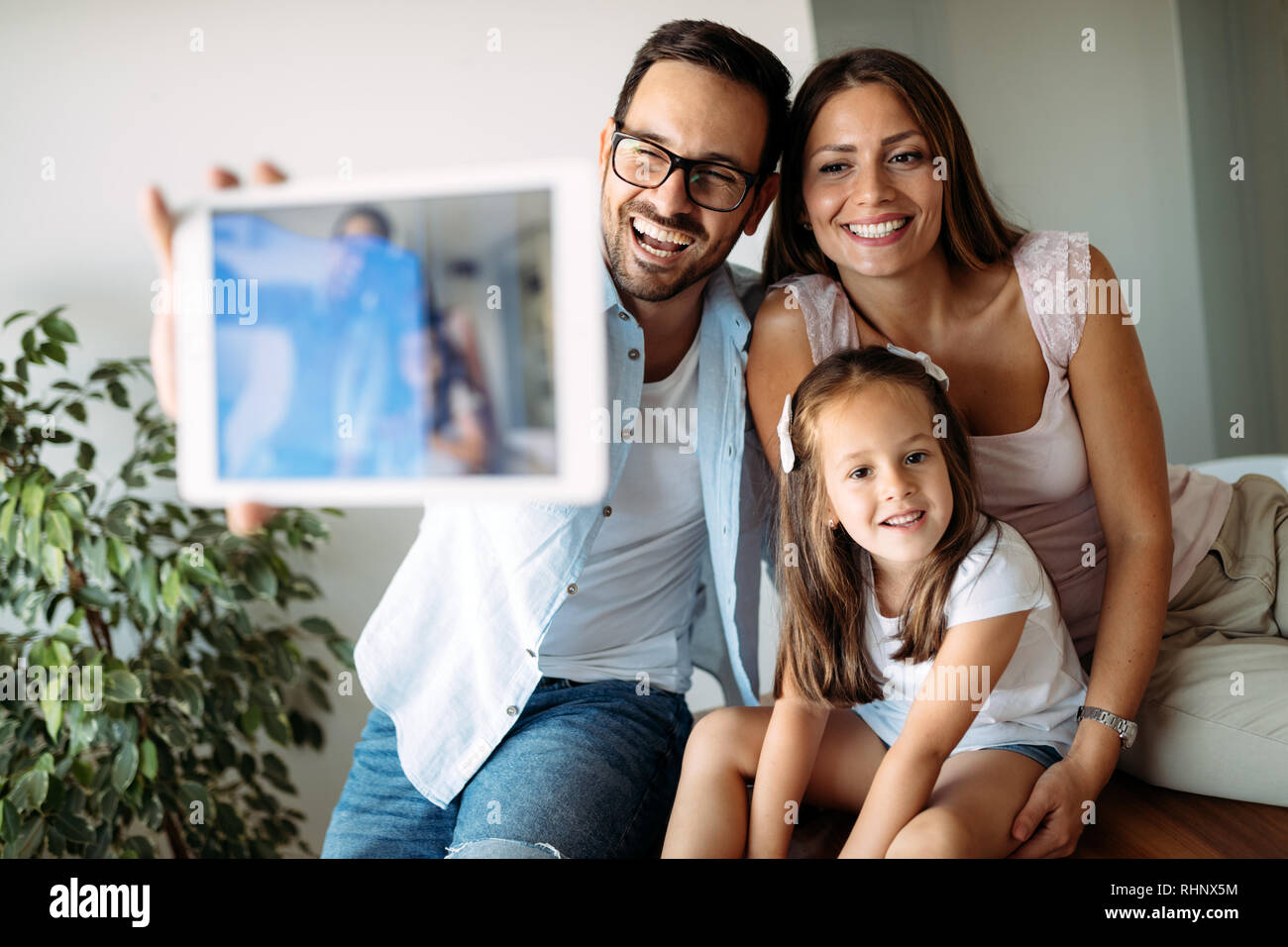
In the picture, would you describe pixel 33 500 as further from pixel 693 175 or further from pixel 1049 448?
pixel 1049 448

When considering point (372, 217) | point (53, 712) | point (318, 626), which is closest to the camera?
point (372, 217)

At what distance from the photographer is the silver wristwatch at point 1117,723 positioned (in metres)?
0.90

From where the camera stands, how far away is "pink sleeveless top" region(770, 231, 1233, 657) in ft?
3.03

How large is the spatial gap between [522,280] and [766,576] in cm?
53

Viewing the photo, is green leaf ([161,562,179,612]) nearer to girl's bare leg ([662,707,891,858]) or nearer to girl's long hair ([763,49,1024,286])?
girl's bare leg ([662,707,891,858])

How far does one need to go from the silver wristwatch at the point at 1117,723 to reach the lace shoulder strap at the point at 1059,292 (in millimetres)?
347

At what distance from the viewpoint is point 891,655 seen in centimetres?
91

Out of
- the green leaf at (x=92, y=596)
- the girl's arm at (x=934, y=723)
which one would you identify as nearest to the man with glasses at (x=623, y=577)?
the girl's arm at (x=934, y=723)

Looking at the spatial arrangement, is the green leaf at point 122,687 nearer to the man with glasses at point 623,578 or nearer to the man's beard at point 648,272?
the man with glasses at point 623,578

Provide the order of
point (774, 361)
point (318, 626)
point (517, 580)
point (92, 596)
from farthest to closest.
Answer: point (318, 626)
point (92, 596)
point (517, 580)
point (774, 361)

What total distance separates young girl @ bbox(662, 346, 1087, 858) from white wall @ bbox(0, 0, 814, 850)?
0.30 m

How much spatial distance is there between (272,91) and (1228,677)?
120 cm

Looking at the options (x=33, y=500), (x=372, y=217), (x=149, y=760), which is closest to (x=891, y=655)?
(x=372, y=217)
